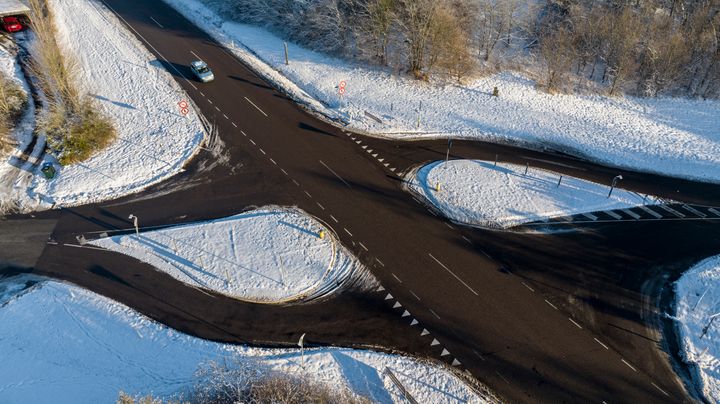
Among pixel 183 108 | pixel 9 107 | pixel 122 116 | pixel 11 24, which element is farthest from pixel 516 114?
pixel 11 24

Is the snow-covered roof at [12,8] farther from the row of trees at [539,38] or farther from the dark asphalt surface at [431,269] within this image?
the dark asphalt surface at [431,269]

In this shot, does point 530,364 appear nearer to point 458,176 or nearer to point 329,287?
point 329,287

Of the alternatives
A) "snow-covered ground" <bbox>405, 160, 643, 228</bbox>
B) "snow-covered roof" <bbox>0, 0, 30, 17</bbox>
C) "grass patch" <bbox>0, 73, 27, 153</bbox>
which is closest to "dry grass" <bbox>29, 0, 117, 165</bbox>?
"grass patch" <bbox>0, 73, 27, 153</bbox>

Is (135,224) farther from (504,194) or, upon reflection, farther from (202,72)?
(504,194)

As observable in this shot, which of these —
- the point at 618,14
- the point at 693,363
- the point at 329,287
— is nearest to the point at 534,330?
the point at 693,363

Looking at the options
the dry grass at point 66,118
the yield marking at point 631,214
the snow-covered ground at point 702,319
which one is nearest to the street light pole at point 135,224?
the dry grass at point 66,118

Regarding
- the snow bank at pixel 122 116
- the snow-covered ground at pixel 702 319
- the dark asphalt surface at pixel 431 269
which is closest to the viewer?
the snow-covered ground at pixel 702 319
